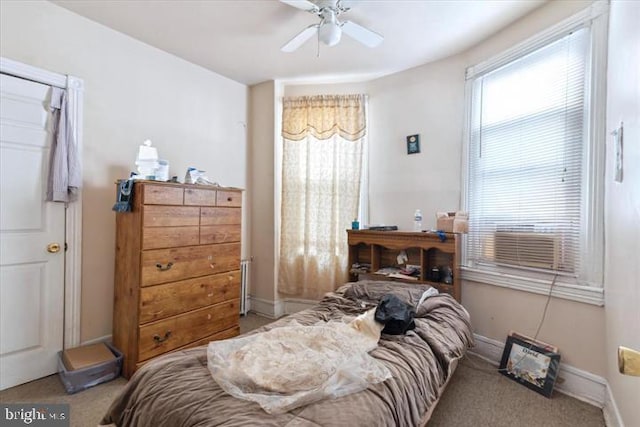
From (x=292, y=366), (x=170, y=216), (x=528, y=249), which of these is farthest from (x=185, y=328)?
(x=528, y=249)

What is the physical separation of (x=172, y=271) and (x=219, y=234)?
52cm

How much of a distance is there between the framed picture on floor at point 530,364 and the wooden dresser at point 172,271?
2.31 meters

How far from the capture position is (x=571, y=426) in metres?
1.76

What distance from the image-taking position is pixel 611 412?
1767 millimetres

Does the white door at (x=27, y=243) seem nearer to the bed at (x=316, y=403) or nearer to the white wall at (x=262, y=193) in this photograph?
the bed at (x=316, y=403)

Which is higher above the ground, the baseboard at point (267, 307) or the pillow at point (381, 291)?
the pillow at point (381, 291)

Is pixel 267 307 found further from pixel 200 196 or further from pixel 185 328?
pixel 200 196

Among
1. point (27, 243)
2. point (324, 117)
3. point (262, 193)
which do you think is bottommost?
point (27, 243)

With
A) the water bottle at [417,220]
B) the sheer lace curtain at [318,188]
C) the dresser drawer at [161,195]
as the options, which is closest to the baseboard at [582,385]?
the water bottle at [417,220]

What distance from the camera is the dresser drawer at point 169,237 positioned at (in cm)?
224

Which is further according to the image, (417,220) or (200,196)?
(417,220)

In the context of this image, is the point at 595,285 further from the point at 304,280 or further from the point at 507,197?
the point at 304,280

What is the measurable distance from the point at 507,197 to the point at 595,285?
2.70ft

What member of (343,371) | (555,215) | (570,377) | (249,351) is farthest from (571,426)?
(249,351)
